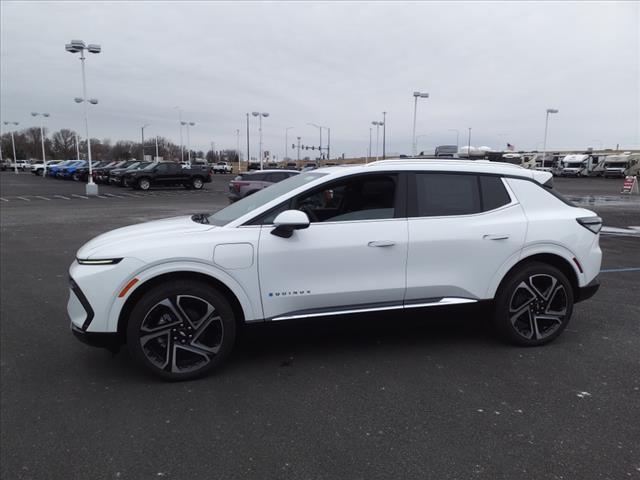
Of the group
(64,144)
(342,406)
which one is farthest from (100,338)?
(64,144)

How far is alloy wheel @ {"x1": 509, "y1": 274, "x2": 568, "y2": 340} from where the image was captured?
4.38 m

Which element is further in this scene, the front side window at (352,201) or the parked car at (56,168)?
the parked car at (56,168)

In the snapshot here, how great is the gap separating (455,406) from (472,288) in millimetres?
1162

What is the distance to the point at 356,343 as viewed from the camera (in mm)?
4590

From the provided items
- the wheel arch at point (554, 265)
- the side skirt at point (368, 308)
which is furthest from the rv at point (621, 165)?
the side skirt at point (368, 308)

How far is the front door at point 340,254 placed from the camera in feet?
12.5

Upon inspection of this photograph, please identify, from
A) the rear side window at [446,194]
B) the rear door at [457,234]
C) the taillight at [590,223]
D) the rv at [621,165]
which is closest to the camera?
the rear door at [457,234]

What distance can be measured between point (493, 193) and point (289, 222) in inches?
76.6

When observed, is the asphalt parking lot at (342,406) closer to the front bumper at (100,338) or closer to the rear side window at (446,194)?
the front bumper at (100,338)

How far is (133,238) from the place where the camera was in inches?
150

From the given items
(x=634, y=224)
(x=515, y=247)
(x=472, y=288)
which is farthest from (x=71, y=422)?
(x=634, y=224)

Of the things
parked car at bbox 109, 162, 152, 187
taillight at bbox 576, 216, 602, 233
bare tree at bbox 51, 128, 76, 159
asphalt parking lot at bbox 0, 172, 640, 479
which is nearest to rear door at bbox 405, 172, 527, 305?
asphalt parking lot at bbox 0, 172, 640, 479

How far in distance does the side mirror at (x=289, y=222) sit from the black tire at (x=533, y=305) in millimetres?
1923

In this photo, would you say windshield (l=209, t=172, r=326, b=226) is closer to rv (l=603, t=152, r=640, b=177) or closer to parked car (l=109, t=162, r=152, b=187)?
parked car (l=109, t=162, r=152, b=187)
